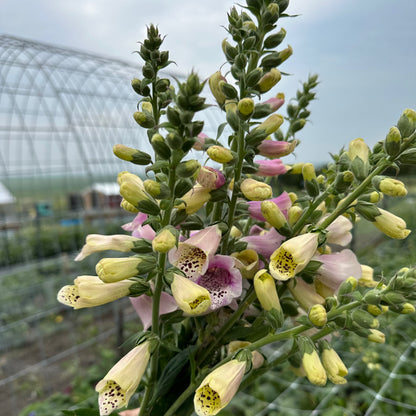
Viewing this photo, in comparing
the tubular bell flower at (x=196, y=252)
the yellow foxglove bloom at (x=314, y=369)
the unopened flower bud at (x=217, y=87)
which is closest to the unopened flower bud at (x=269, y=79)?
the unopened flower bud at (x=217, y=87)

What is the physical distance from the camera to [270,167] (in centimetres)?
40

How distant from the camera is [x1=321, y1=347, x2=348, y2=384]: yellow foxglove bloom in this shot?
343 mm

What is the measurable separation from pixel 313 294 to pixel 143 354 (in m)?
0.18

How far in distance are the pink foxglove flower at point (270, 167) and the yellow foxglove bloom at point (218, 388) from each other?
0.60 ft

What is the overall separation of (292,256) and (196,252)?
0.09 metres

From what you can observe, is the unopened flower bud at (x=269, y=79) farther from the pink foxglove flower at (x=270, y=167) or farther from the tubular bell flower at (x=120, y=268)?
the tubular bell flower at (x=120, y=268)

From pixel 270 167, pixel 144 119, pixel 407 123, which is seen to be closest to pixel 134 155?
pixel 144 119

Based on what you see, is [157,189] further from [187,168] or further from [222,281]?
[222,281]

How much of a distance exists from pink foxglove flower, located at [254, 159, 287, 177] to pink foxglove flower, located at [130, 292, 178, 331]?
15cm

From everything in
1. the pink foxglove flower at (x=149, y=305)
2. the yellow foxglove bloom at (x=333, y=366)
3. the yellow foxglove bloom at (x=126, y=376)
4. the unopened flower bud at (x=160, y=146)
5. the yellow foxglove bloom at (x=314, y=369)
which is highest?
the unopened flower bud at (x=160, y=146)

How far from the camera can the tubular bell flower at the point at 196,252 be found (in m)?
0.36

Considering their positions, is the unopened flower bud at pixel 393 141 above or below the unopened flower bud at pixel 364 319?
above

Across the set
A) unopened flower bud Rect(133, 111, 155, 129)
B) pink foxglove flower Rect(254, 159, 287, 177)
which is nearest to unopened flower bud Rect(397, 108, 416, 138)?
pink foxglove flower Rect(254, 159, 287, 177)

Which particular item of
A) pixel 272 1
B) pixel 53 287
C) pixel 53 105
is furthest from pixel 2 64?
pixel 272 1
